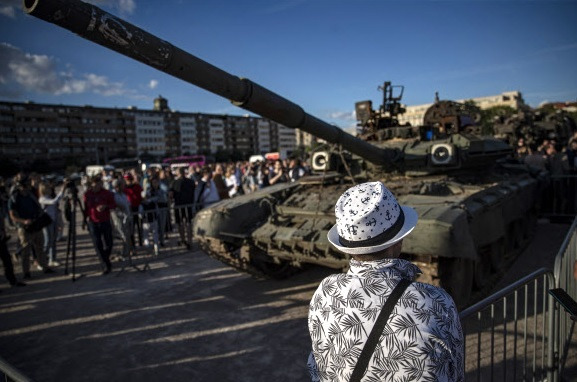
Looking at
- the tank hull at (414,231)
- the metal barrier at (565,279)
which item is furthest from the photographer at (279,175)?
the metal barrier at (565,279)

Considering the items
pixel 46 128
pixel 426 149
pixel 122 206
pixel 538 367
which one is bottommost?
pixel 538 367

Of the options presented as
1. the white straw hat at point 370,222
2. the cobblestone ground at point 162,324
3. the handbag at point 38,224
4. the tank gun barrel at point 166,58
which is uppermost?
the tank gun barrel at point 166,58

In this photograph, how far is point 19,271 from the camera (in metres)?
8.56

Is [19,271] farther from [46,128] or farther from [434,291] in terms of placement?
[46,128]

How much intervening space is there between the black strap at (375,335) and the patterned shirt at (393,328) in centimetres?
2

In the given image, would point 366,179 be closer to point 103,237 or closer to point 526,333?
point 526,333

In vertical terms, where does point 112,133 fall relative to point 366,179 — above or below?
above

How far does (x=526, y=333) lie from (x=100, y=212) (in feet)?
24.1

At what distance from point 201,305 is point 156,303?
→ 748mm

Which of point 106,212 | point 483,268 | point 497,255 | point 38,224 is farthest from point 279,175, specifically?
point 483,268

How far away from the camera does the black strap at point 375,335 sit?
147cm

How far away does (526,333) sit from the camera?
9.73 ft

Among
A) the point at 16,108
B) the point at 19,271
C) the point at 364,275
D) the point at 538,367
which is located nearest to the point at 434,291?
the point at 364,275

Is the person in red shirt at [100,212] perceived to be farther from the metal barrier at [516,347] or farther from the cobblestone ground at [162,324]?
the metal barrier at [516,347]
